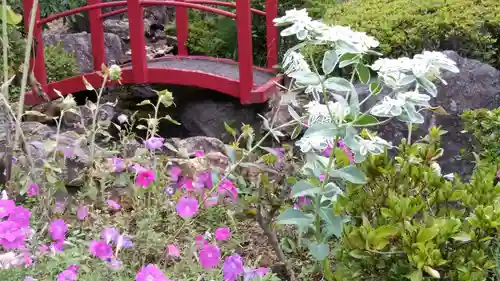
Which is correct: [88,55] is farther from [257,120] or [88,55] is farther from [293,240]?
[293,240]

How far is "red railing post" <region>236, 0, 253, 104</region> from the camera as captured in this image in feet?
16.6

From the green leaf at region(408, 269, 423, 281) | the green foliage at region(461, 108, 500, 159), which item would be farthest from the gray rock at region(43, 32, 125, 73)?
the green leaf at region(408, 269, 423, 281)

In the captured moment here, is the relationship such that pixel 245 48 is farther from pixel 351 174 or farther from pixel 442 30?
pixel 351 174

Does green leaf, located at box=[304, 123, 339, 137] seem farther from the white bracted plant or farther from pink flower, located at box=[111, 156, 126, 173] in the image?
pink flower, located at box=[111, 156, 126, 173]

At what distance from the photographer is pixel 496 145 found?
112 inches

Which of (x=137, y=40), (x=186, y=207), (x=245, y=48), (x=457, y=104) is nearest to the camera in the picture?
(x=186, y=207)

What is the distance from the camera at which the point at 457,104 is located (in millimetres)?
3447

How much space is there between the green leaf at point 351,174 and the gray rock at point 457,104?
1471 mm

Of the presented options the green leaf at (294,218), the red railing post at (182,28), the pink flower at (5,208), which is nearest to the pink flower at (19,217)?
the pink flower at (5,208)

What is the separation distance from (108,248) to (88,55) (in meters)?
5.84

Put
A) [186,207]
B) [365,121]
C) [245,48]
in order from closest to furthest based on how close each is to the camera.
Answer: [365,121] < [186,207] < [245,48]

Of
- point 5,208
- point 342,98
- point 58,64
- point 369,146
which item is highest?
point 342,98

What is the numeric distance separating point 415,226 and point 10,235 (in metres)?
1.15

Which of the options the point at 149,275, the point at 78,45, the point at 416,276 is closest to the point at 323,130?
the point at 416,276
